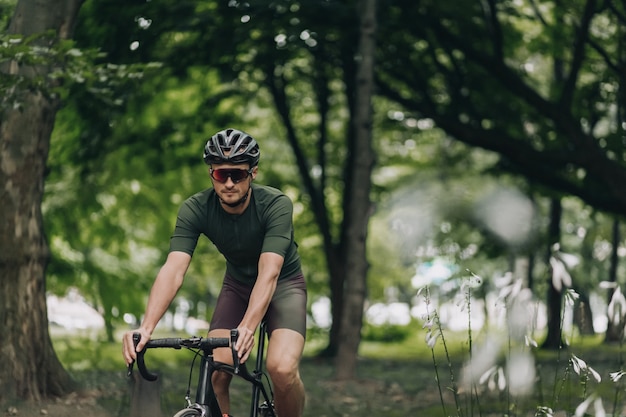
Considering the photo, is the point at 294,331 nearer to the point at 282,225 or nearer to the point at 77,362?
the point at 282,225

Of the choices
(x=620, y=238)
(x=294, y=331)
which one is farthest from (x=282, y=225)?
(x=620, y=238)

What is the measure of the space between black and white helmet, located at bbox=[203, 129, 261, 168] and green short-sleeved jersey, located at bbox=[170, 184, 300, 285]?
9.5 inches

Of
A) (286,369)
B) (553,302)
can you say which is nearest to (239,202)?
(286,369)

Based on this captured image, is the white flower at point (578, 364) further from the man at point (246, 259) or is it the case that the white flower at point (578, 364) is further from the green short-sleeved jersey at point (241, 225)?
the green short-sleeved jersey at point (241, 225)

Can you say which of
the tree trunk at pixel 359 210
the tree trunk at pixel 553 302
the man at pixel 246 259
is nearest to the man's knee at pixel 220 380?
the man at pixel 246 259

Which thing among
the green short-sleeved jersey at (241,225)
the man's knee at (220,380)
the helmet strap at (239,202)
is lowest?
the man's knee at (220,380)

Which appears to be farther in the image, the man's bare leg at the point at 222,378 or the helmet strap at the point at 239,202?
the man's bare leg at the point at 222,378

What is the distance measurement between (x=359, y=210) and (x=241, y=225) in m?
8.35

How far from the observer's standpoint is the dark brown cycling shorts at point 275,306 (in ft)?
16.3

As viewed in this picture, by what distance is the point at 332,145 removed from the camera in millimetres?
21688

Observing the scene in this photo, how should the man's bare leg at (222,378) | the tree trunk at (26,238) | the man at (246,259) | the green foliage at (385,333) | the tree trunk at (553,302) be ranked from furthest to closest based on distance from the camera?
1. the green foliage at (385,333)
2. the tree trunk at (553,302)
3. the tree trunk at (26,238)
4. the man's bare leg at (222,378)
5. the man at (246,259)

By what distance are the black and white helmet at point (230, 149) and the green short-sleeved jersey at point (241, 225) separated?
0.79 ft

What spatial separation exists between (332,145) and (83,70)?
13.9 metres

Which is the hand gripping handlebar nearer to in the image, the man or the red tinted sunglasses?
the man
